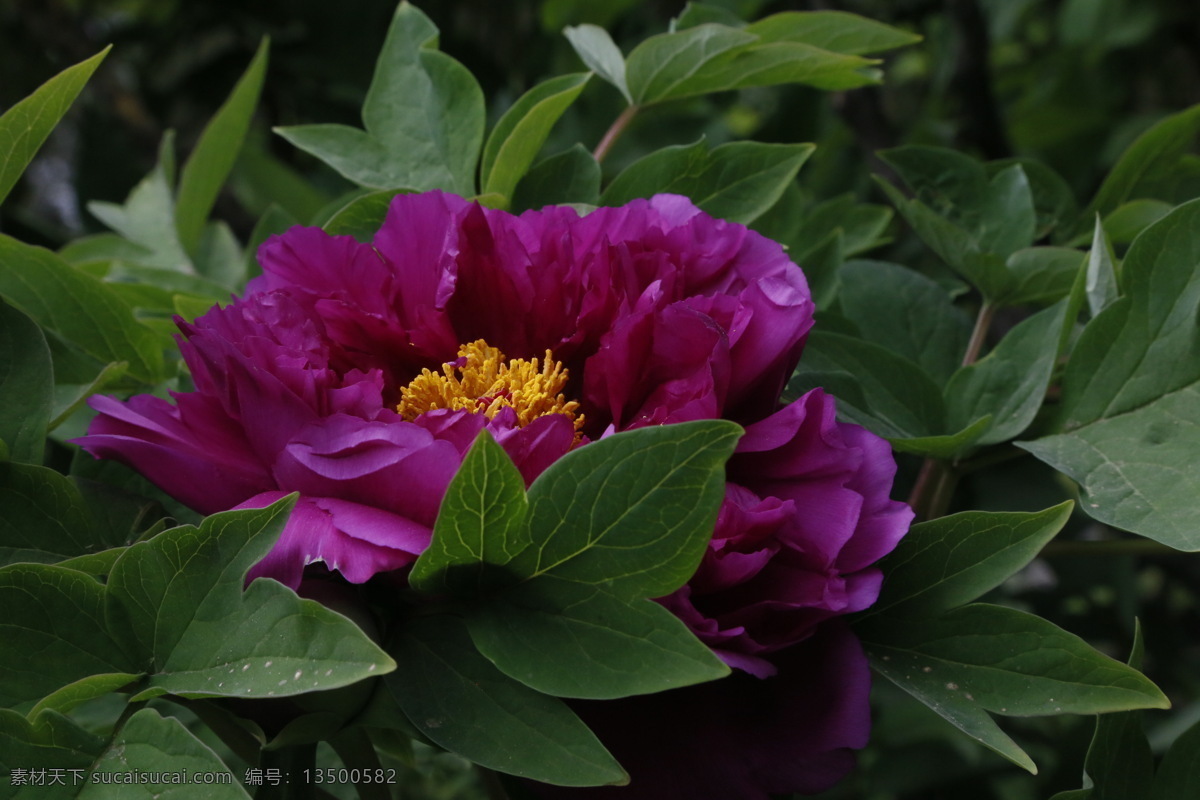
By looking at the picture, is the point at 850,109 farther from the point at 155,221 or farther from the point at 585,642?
the point at 585,642

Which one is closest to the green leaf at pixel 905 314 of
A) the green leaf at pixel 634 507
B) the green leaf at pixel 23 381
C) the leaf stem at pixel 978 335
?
the leaf stem at pixel 978 335

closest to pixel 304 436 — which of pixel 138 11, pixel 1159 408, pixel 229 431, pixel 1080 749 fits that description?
pixel 229 431

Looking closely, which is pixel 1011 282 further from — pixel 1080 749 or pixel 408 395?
pixel 1080 749

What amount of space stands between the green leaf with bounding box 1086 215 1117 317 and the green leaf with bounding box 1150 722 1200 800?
0.21 m

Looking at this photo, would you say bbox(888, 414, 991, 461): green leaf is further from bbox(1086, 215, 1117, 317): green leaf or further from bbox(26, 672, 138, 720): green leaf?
bbox(26, 672, 138, 720): green leaf

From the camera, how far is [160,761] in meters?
0.37

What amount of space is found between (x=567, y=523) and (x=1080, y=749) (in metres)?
0.88

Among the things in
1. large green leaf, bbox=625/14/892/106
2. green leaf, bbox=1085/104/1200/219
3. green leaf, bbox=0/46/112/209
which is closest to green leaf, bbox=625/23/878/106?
large green leaf, bbox=625/14/892/106

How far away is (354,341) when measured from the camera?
A: 0.51 m

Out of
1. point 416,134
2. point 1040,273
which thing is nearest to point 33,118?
point 416,134

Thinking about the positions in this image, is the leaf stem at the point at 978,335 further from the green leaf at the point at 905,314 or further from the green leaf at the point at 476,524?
the green leaf at the point at 476,524

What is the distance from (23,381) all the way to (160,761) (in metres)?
0.23

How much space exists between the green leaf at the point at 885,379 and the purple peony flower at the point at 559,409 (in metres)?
0.08

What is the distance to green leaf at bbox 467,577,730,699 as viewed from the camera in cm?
→ 37
